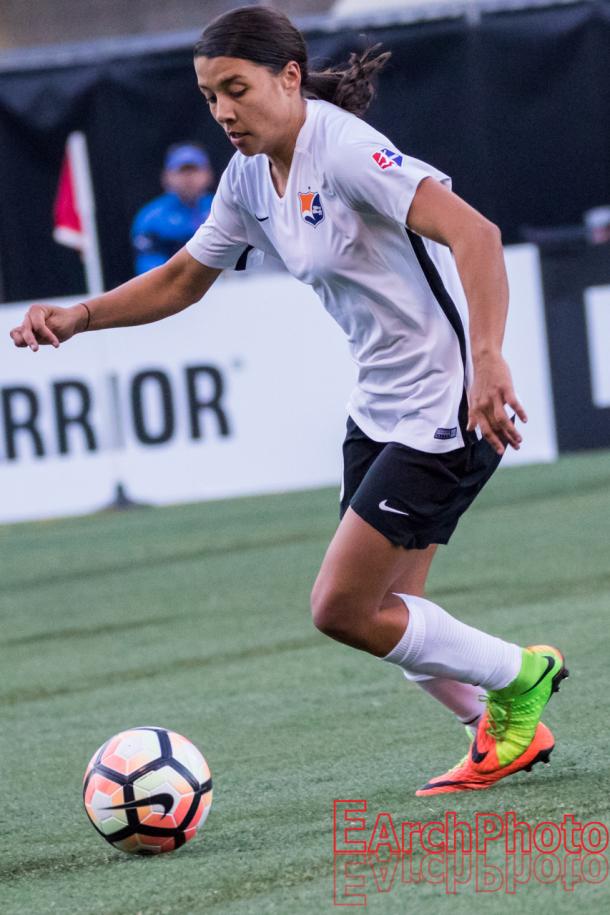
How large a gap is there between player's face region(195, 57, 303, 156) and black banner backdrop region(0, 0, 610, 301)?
9140mm

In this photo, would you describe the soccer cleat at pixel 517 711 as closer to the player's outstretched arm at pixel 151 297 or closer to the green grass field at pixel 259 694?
the green grass field at pixel 259 694

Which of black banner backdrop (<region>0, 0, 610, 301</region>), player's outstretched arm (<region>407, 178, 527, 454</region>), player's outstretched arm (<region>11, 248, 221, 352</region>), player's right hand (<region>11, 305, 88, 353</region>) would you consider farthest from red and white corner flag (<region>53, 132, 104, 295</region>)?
player's outstretched arm (<region>407, 178, 527, 454</region>)

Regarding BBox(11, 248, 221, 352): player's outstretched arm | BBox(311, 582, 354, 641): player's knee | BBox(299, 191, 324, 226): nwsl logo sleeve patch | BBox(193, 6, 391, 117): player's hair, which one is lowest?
BBox(311, 582, 354, 641): player's knee

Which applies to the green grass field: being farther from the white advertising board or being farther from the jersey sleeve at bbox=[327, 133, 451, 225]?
the jersey sleeve at bbox=[327, 133, 451, 225]

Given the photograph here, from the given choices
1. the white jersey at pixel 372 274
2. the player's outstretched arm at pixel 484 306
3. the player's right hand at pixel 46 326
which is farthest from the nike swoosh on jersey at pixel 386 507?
the player's right hand at pixel 46 326

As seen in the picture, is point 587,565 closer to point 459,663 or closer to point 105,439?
point 459,663

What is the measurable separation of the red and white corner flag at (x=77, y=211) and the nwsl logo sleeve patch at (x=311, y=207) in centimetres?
759

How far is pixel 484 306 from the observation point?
332 cm

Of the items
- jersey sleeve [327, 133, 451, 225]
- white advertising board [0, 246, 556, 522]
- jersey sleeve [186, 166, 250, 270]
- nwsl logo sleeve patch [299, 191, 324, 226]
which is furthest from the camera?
white advertising board [0, 246, 556, 522]

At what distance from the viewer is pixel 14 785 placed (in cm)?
437

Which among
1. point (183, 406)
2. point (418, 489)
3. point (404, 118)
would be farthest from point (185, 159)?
point (418, 489)

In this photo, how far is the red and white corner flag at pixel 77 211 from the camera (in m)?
11.2

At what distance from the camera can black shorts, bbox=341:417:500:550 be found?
370 centimetres

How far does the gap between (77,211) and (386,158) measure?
812 centimetres
